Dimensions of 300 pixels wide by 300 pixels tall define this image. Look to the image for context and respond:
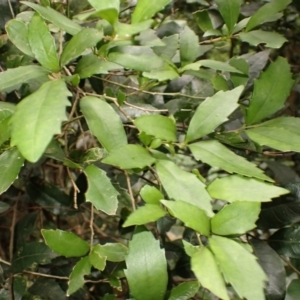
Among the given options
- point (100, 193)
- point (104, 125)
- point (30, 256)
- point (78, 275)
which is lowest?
point (30, 256)

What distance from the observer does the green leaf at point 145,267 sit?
573mm

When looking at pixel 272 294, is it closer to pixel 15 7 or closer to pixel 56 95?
pixel 56 95

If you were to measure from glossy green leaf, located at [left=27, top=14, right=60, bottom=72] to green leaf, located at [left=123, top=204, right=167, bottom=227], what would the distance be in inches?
9.9

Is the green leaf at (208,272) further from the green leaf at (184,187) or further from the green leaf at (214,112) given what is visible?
the green leaf at (214,112)

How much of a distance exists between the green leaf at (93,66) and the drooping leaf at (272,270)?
0.42 metres

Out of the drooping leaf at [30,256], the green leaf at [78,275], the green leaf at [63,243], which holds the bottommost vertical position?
the drooping leaf at [30,256]

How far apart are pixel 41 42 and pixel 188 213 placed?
13.0 inches

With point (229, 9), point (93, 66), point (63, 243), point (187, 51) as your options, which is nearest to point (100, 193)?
point (63, 243)

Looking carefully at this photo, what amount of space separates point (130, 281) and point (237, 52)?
3.37ft

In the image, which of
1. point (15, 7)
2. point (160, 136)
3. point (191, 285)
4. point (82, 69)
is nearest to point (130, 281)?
point (191, 285)

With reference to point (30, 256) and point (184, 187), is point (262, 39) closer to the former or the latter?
point (184, 187)

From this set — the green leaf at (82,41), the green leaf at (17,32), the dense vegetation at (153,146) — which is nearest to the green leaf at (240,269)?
the dense vegetation at (153,146)

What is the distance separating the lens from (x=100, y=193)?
643 mm

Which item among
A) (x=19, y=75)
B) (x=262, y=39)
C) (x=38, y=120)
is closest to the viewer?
(x=38, y=120)
